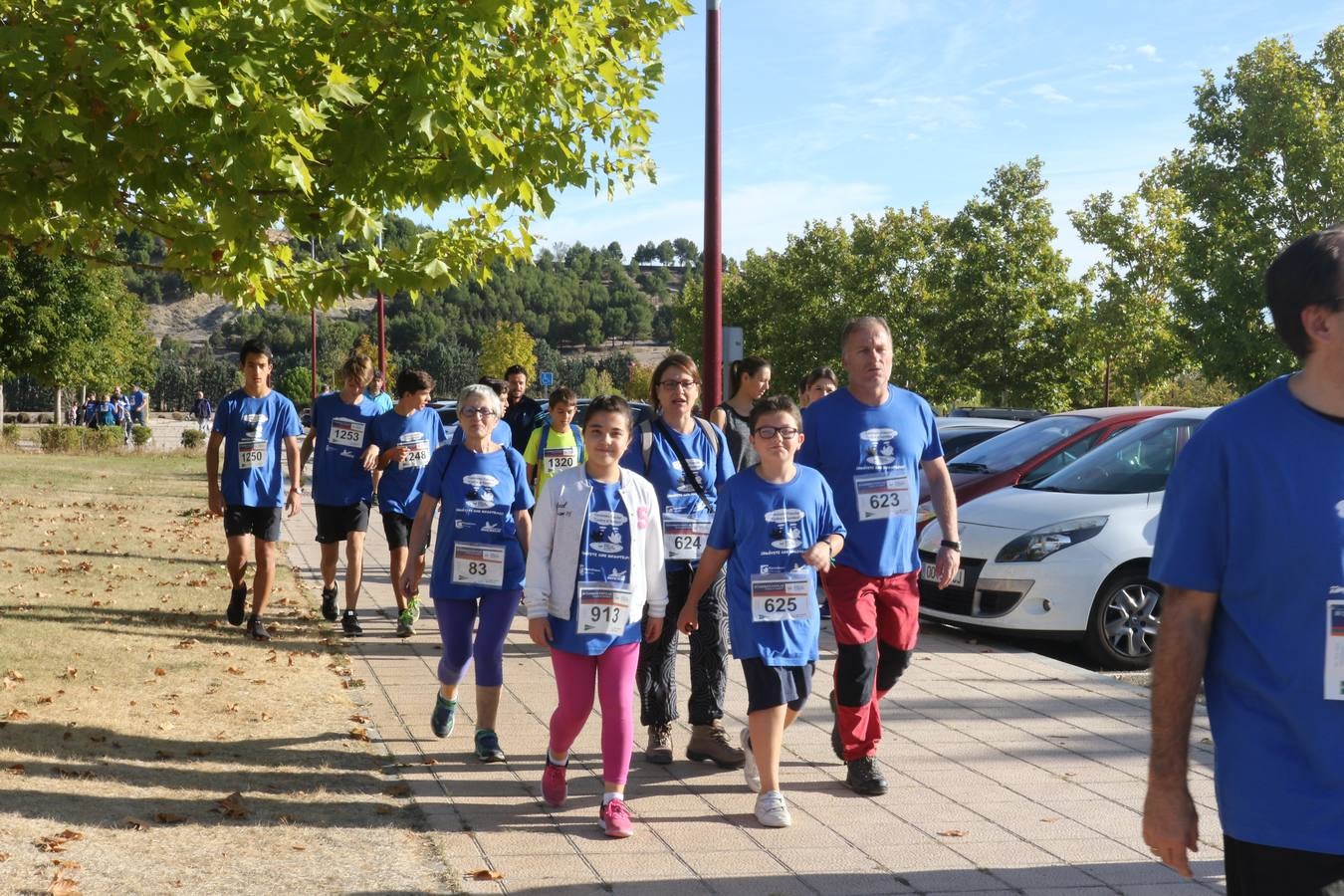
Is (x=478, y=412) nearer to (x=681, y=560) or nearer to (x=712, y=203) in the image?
(x=681, y=560)

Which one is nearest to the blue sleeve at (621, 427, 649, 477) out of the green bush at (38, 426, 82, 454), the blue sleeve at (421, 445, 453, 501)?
the blue sleeve at (421, 445, 453, 501)

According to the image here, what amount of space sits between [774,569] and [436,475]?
2007mm

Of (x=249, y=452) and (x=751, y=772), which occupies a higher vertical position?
(x=249, y=452)

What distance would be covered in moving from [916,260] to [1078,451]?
163 ft

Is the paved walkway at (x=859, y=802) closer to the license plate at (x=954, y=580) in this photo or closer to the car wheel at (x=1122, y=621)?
the car wheel at (x=1122, y=621)

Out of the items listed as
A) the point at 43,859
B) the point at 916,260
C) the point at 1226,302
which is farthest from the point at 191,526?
the point at 916,260

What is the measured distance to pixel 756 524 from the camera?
5.25m

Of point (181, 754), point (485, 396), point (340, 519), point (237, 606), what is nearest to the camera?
point (181, 754)

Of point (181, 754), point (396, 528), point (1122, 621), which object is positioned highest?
point (396, 528)

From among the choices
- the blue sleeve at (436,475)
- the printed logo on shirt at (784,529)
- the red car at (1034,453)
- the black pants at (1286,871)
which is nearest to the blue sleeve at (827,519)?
the printed logo on shirt at (784,529)

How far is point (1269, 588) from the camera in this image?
2355 mm

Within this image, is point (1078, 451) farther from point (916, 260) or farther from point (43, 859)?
point (916, 260)

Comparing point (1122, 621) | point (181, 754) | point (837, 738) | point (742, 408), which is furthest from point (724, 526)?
point (1122, 621)

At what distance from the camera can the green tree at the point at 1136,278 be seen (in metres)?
37.4
